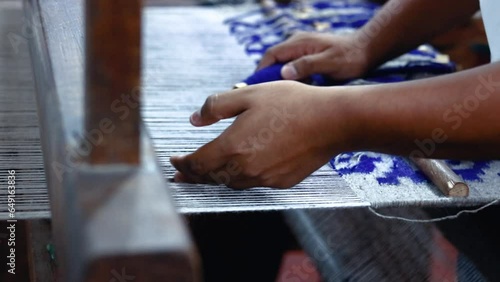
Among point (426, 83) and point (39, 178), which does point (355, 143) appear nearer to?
point (426, 83)

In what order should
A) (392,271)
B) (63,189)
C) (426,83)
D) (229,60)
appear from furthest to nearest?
(229,60), (392,271), (426,83), (63,189)

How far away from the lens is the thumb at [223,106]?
95cm

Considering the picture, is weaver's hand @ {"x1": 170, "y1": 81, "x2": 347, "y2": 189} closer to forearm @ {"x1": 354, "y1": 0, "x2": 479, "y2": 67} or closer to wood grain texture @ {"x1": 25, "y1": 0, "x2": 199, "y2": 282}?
wood grain texture @ {"x1": 25, "y1": 0, "x2": 199, "y2": 282}

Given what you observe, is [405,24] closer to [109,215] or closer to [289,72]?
[289,72]

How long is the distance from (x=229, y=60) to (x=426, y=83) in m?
0.68

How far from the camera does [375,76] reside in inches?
55.5

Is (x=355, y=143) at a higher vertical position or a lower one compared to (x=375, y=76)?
lower

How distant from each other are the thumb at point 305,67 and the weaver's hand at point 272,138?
377 millimetres

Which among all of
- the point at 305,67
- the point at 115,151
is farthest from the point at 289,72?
the point at 115,151

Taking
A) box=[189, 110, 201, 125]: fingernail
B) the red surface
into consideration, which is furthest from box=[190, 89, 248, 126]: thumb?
the red surface

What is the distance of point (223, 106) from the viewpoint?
0.96 metres

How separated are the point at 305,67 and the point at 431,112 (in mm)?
470

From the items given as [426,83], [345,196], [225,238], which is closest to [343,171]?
[345,196]

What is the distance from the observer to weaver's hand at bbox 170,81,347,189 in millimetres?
902
